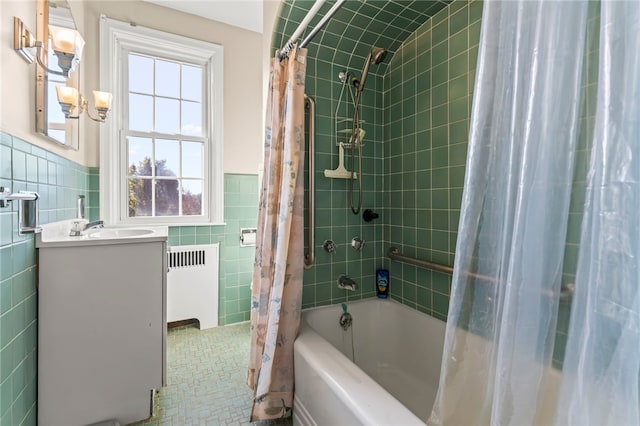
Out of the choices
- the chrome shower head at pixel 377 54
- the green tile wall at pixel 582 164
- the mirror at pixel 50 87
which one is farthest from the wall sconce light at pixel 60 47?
the green tile wall at pixel 582 164

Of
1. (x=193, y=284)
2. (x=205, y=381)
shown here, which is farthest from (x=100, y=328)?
(x=193, y=284)

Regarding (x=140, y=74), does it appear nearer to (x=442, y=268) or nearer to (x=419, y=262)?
(x=419, y=262)

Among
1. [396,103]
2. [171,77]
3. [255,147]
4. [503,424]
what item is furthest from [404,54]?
[171,77]

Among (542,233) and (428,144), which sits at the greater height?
(428,144)

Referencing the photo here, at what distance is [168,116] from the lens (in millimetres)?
2574

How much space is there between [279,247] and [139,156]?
1.89m

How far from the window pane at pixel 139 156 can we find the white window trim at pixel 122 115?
56mm

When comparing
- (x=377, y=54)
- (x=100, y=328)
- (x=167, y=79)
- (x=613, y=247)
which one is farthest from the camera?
(x=167, y=79)

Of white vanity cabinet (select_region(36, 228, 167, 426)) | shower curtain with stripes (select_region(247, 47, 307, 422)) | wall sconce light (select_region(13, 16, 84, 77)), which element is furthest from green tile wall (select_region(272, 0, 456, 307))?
wall sconce light (select_region(13, 16, 84, 77))

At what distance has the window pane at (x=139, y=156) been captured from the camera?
2.44 m

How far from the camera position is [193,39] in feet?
8.30

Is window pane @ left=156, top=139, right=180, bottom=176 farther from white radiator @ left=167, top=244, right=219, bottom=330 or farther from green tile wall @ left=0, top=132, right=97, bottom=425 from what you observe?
green tile wall @ left=0, top=132, right=97, bottom=425

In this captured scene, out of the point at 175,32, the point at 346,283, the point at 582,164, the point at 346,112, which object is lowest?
the point at 346,283

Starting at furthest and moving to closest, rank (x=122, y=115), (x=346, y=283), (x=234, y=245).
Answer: (x=234, y=245) < (x=122, y=115) < (x=346, y=283)
